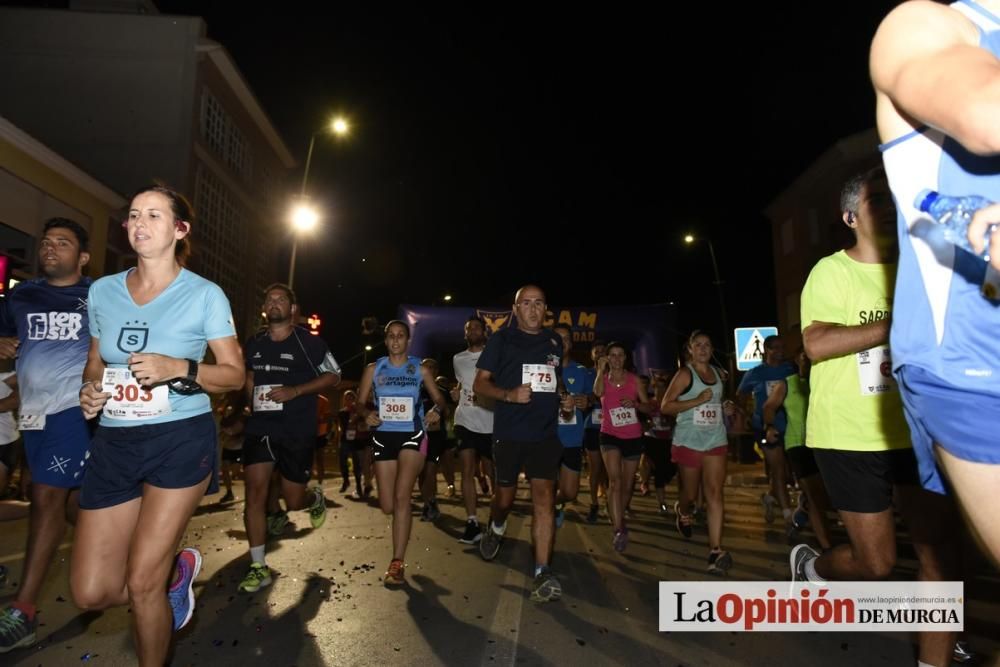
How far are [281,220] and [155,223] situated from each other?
31.6 m

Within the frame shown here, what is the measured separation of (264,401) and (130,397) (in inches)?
101

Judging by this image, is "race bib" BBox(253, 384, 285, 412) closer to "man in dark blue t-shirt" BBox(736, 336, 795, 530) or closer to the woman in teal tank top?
the woman in teal tank top

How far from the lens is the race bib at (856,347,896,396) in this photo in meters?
2.97

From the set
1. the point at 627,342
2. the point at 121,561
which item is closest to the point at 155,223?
the point at 121,561

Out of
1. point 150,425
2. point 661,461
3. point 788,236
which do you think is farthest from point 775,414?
point 788,236

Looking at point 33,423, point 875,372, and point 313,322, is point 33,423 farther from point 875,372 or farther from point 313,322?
point 313,322

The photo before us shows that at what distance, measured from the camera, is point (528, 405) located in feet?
16.9

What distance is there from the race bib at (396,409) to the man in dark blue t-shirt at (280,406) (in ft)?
1.50

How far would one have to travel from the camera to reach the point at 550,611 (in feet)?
13.7

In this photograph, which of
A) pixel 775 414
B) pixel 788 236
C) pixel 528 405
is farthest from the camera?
pixel 788 236

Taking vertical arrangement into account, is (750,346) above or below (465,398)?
above

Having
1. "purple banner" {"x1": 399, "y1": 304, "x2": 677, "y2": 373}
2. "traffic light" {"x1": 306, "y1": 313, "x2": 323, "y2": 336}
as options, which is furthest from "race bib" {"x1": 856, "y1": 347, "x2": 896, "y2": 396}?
"traffic light" {"x1": 306, "y1": 313, "x2": 323, "y2": 336}

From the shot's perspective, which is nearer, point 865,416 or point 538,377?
point 865,416

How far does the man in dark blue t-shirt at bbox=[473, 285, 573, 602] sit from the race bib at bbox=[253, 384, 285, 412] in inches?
64.4
